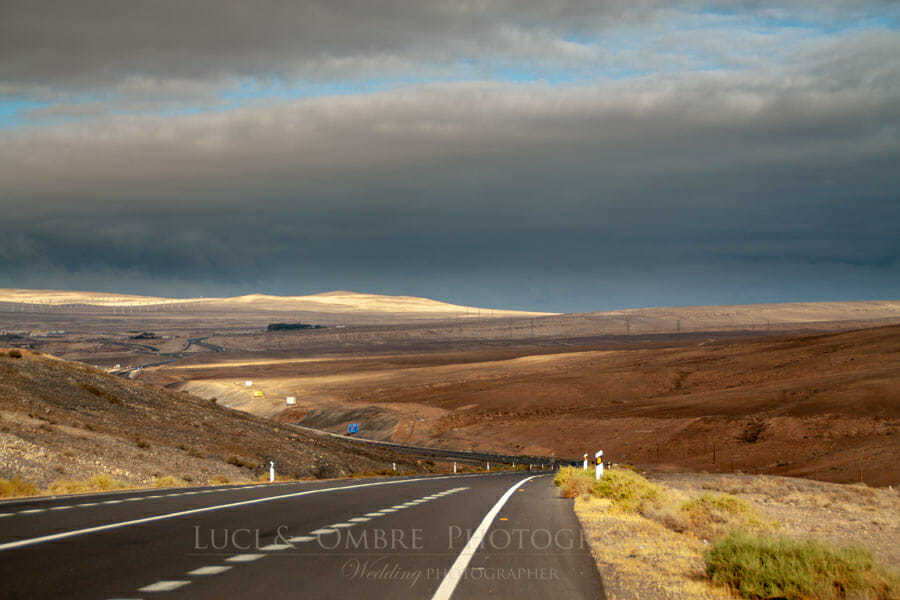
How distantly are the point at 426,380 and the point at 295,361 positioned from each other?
6561cm

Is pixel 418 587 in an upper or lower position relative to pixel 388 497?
upper

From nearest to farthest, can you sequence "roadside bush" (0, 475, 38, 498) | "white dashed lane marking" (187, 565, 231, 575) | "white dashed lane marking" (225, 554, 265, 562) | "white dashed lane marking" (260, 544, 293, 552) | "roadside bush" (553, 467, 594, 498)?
1. "white dashed lane marking" (187, 565, 231, 575)
2. "white dashed lane marking" (225, 554, 265, 562)
3. "white dashed lane marking" (260, 544, 293, 552)
4. "roadside bush" (0, 475, 38, 498)
5. "roadside bush" (553, 467, 594, 498)

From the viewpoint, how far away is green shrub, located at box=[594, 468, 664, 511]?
61.8 ft

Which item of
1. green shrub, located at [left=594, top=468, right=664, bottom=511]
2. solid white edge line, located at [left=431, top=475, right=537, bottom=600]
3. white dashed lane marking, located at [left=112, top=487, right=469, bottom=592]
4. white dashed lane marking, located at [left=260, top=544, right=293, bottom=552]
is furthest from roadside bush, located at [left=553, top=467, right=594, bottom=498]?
white dashed lane marking, located at [left=260, top=544, right=293, bottom=552]

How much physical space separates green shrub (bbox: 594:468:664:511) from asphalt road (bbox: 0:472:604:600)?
146cm

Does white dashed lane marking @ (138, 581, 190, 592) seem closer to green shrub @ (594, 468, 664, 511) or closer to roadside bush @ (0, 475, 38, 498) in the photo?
green shrub @ (594, 468, 664, 511)

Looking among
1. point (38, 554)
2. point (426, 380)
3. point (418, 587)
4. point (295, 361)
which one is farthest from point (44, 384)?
point (295, 361)

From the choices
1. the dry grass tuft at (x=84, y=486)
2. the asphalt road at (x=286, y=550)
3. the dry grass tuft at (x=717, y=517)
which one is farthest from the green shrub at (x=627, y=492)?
the dry grass tuft at (x=84, y=486)

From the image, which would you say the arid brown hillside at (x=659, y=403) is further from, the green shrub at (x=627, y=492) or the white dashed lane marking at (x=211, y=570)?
the white dashed lane marking at (x=211, y=570)

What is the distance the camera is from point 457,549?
11.7m

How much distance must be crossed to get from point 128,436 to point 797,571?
35840 mm

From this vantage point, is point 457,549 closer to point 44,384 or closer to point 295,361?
point 44,384

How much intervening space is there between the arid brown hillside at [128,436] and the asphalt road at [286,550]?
470 inches

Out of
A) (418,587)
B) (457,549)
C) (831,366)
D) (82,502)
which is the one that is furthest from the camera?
(831,366)
